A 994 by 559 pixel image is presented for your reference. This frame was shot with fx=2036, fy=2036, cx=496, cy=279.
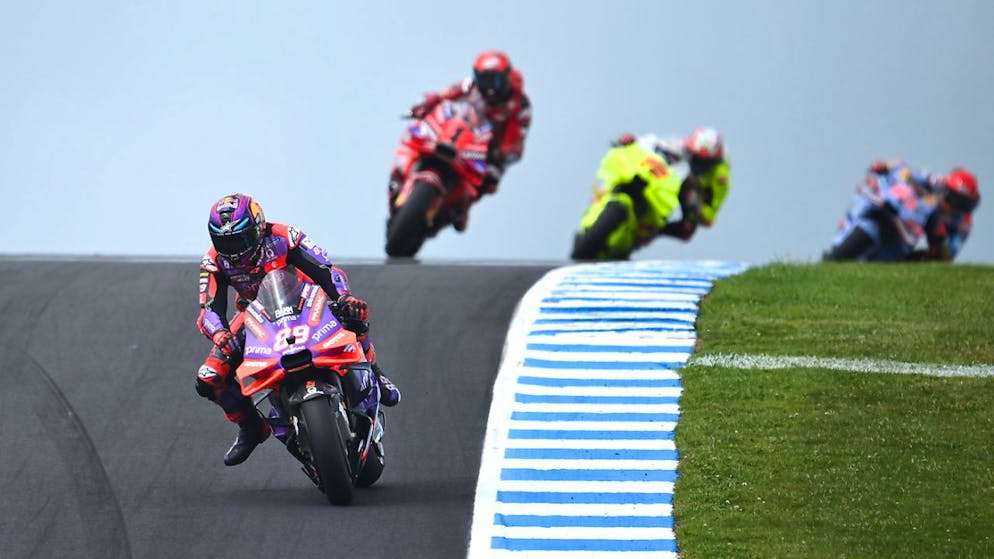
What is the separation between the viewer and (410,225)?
20062 millimetres

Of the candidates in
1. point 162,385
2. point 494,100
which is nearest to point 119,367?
point 162,385

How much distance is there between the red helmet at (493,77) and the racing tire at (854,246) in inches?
194

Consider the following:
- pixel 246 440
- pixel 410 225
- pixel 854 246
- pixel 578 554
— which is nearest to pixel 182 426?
pixel 246 440

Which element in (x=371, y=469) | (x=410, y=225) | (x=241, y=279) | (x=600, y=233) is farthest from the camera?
(x=600, y=233)

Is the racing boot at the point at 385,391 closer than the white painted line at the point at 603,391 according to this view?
Yes

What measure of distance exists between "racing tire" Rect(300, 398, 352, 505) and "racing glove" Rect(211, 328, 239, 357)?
72 centimetres

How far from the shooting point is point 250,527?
10.8 metres

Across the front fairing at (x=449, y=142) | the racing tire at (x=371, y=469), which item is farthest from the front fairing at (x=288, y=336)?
the front fairing at (x=449, y=142)

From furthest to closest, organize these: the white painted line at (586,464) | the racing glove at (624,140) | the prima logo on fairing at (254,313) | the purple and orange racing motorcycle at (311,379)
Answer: the racing glove at (624,140)
the white painted line at (586,464)
the prima logo on fairing at (254,313)
the purple and orange racing motorcycle at (311,379)

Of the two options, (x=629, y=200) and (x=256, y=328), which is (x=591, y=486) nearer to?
(x=256, y=328)

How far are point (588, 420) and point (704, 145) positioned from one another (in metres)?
9.95

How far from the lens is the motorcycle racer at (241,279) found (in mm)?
11414

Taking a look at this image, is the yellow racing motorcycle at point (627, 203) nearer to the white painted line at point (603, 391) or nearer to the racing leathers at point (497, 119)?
the racing leathers at point (497, 119)

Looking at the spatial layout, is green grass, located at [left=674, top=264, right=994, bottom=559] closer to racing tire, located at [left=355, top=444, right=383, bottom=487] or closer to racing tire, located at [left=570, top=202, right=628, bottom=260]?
racing tire, located at [left=355, top=444, right=383, bottom=487]
